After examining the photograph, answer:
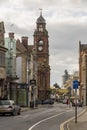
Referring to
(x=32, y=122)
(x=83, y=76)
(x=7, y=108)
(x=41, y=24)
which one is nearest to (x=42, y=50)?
(x=41, y=24)

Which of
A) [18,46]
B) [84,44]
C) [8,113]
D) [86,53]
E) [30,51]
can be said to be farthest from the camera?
[84,44]

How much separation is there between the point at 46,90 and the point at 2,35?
86.5m

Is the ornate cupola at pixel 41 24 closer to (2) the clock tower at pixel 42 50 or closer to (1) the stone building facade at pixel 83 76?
(2) the clock tower at pixel 42 50

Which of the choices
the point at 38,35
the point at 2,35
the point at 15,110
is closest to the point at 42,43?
the point at 38,35

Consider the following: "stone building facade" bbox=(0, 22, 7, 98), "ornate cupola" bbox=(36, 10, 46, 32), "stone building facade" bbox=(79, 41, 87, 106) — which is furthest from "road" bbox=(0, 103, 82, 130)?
"ornate cupola" bbox=(36, 10, 46, 32)

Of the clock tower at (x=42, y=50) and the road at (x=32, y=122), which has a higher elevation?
the clock tower at (x=42, y=50)

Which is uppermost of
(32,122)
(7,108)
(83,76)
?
(83,76)

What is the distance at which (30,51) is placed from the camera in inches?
3989

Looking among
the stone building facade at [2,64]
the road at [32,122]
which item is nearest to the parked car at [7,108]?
the road at [32,122]

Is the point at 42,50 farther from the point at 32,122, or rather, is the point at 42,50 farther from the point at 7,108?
the point at 32,122

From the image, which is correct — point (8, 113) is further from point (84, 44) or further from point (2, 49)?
point (84, 44)

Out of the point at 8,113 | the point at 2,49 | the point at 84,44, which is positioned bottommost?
the point at 8,113

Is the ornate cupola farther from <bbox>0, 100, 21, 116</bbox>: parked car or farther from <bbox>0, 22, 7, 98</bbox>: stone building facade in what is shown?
<bbox>0, 100, 21, 116</bbox>: parked car

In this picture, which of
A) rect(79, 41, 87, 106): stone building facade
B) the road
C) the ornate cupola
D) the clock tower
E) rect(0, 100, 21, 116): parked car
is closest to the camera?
the road
